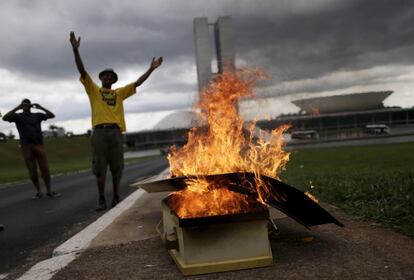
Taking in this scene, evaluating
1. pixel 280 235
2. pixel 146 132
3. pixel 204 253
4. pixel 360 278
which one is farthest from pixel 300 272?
pixel 146 132

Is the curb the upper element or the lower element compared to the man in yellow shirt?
lower

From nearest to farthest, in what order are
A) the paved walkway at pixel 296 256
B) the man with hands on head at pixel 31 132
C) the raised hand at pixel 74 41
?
the paved walkway at pixel 296 256 → the raised hand at pixel 74 41 → the man with hands on head at pixel 31 132

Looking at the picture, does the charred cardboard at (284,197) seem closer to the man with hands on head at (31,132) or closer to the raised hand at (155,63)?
the raised hand at (155,63)

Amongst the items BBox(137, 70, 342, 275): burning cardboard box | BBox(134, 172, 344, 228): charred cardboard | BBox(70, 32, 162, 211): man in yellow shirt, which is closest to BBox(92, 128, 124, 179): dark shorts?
BBox(70, 32, 162, 211): man in yellow shirt

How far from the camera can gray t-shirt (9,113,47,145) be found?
9500mm

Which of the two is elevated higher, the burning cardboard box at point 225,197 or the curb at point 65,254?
the burning cardboard box at point 225,197

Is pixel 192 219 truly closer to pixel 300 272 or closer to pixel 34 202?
pixel 300 272

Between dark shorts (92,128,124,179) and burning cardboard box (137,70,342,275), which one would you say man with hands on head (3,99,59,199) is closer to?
dark shorts (92,128,124,179)

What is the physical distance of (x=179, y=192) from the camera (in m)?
4.13

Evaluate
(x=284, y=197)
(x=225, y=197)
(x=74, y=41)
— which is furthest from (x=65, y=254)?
(x=74, y=41)

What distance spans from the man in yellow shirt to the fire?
6.64 ft

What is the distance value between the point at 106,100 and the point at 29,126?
360 cm

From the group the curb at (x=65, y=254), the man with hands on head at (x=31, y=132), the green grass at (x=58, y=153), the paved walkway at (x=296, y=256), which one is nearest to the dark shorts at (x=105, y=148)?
the curb at (x=65, y=254)

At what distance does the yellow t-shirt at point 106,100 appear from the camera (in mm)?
6688
